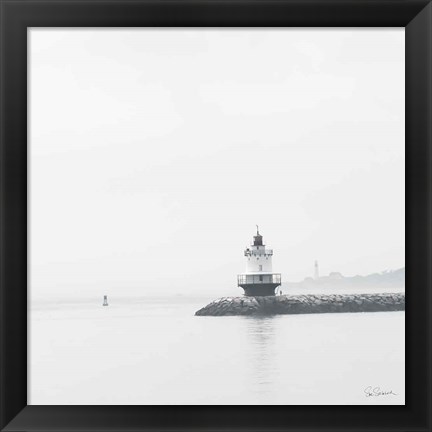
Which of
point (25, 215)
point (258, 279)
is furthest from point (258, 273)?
point (25, 215)

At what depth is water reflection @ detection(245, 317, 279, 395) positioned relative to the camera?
46.9 inches

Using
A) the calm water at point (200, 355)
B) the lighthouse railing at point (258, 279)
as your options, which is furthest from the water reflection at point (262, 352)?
the lighthouse railing at point (258, 279)

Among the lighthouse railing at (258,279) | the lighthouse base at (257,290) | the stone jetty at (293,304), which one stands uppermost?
the lighthouse railing at (258,279)

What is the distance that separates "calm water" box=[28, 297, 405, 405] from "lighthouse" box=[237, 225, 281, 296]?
0.10 meters

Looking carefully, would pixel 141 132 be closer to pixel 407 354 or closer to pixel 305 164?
pixel 305 164

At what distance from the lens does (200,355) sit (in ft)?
4.63

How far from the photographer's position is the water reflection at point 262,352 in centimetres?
119

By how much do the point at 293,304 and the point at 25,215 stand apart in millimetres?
751

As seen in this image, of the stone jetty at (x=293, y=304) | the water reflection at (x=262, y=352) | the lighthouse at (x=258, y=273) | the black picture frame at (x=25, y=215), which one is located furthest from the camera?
the stone jetty at (x=293, y=304)

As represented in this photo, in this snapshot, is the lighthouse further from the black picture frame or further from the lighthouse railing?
the black picture frame

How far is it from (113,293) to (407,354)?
0.72 meters
